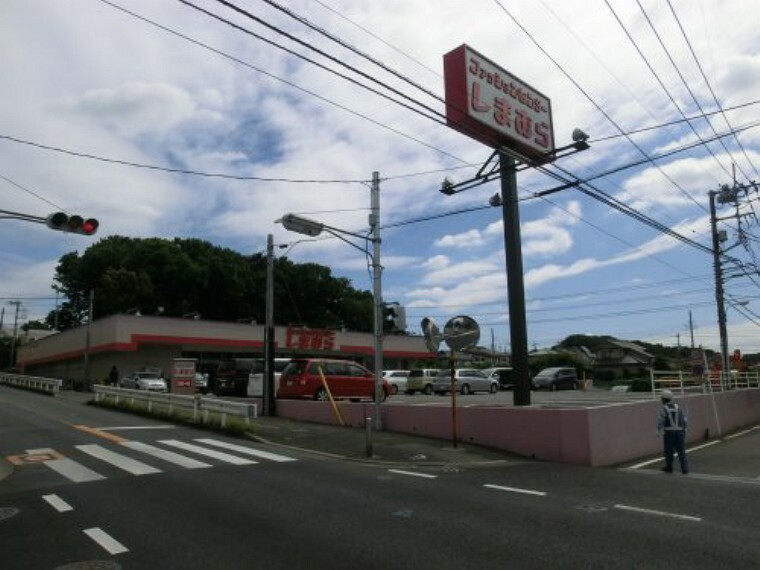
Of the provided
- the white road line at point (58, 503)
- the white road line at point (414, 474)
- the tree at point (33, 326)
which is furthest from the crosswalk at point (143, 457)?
the tree at point (33, 326)

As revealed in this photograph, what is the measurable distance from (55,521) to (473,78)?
50.8ft

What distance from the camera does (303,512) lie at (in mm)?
7824

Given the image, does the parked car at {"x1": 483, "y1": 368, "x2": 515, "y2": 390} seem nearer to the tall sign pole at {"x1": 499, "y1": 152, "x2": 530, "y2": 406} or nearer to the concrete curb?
the tall sign pole at {"x1": 499, "y1": 152, "x2": 530, "y2": 406}

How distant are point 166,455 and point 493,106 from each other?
1299 centimetres

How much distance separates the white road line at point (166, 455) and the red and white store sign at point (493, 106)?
10.8 m

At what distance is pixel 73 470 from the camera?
11.2 metres

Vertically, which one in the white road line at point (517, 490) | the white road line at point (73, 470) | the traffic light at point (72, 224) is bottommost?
the white road line at point (517, 490)

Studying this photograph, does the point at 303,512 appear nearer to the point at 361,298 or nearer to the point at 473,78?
the point at 473,78

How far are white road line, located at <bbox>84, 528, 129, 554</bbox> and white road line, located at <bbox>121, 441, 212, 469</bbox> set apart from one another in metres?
4.58

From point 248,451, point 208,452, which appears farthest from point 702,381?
point 208,452

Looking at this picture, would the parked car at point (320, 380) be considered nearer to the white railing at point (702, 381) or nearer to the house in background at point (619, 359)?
the white railing at point (702, 381)

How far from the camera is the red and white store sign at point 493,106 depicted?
1803 cm

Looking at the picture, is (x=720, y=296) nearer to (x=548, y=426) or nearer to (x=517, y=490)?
(x=548, y=426)

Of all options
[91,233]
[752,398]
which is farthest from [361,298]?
[91,233]
